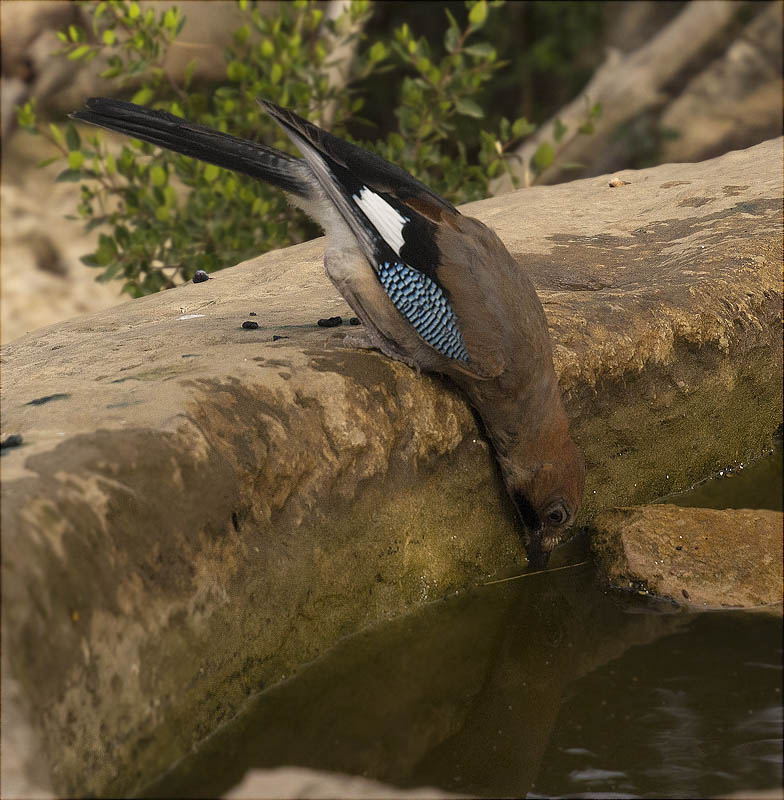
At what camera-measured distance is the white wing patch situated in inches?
136

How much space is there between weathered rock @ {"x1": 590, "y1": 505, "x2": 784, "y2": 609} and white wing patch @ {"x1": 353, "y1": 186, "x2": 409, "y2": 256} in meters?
1.17

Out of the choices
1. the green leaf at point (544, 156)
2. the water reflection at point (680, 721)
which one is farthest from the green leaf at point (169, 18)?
the water reflection at point (680, 721)

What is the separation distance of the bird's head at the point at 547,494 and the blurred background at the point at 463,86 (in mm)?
3267

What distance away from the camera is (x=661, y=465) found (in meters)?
4.12

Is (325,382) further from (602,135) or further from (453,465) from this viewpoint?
(602,135)

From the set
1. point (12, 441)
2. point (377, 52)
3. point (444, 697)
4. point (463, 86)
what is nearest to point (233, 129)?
point (377, 52)

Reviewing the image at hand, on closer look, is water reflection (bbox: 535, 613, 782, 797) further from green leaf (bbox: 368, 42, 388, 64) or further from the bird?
green leaf (bbox: 368, 42, 388, 64)

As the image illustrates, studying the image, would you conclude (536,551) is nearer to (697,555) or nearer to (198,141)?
(697,555)

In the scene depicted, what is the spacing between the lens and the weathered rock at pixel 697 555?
3.33 metres

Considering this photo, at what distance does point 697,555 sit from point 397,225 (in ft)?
4.56

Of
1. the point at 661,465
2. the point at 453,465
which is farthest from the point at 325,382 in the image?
the point at 661,465

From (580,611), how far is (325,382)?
107 centimetres

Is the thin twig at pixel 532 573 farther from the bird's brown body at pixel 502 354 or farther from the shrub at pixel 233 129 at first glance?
the shrub at pixel 233 129

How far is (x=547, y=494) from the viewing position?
3.52 meters
